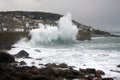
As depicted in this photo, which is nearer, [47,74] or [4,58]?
[47,74]

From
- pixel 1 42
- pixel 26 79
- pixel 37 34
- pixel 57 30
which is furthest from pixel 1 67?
pixel 57 30

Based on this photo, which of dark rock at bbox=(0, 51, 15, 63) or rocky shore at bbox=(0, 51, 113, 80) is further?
dark rock at bbox=(0, 51, 15, 63)

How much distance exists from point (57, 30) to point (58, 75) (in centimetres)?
4200

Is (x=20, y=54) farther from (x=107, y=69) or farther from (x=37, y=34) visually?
(x=37, y=34)

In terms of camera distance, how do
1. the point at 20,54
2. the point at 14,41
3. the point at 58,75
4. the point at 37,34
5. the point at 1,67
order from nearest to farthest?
the point at 58,75
the point at 1,67
the point at 20,54
the point at 14,41
the point at 37,34

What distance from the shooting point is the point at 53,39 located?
196 ft

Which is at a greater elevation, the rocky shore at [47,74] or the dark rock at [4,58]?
the dark rock at [4,58]

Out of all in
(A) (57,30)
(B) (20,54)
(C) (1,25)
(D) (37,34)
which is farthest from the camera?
(C) (1,25)

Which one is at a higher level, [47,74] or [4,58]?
[4,58]

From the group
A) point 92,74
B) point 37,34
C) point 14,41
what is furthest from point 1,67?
point 37,34

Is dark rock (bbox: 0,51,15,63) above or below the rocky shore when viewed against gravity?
above

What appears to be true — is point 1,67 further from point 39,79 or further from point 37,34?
point 37,34

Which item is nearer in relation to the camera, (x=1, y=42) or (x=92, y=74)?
(x=92, y=74)

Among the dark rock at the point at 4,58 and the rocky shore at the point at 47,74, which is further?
the dark rock at the point at 4,58
